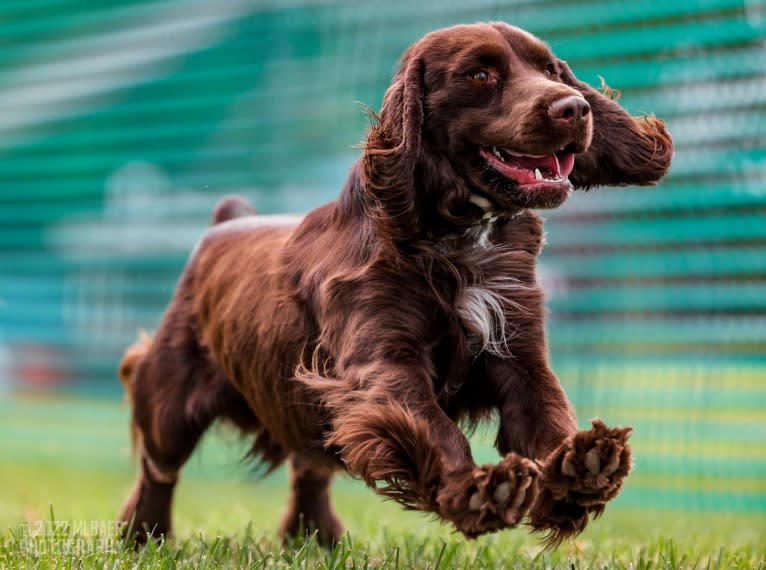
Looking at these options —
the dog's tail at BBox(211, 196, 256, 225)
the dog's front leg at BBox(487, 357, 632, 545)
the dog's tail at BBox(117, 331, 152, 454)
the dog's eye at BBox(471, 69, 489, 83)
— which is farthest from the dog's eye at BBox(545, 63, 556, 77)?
the dog's tail at BBox(117, 331, 152, 454)

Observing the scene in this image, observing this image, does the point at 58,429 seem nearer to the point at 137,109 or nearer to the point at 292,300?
the point at 137,109

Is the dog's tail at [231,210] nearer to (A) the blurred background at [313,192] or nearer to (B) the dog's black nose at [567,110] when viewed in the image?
(A) the blurred background at [313,192]

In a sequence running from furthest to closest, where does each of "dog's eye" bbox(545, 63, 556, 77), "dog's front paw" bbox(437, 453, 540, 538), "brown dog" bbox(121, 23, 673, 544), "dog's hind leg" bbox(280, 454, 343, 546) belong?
"dog's hind leg" bbox(280, 454, 343, 546)
"dog's eye" bbox(545, 63, 556, 77)
"brown dog" bbox(121, 23, 673, 544)
"dog's front paw" bbox(437, 453, 540, 538)

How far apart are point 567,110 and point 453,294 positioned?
56cm

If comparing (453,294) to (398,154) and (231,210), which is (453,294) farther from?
(231,210)

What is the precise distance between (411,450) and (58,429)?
6882 millimetres

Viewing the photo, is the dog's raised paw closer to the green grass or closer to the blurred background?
the green grass

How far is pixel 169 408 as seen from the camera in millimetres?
Answer: 3951

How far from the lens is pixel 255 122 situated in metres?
8.39

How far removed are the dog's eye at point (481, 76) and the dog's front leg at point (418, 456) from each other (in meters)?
0.74

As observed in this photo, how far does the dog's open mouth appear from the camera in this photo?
279cm

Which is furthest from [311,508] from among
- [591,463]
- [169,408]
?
[591,463]

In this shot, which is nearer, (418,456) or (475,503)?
(475,503)

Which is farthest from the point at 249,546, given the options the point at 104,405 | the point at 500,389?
the point at 104,405
